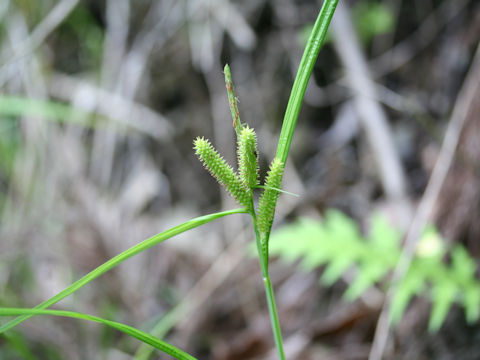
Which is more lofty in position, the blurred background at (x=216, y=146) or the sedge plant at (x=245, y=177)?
the blurred background at (x=216, y=146)

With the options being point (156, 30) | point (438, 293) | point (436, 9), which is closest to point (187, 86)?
point (156, 30)

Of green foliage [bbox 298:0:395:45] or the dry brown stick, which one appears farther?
green foliage [bbox 298:0:395:45]

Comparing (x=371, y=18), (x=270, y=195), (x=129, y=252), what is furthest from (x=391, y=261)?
(x=371, y=18)

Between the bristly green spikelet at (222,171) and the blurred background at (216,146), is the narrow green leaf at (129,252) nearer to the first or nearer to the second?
the bristly green spikelet at (222,171)

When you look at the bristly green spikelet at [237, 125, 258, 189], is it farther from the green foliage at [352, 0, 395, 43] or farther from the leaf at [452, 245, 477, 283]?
the green foliage at [352, 0, 395, 43]

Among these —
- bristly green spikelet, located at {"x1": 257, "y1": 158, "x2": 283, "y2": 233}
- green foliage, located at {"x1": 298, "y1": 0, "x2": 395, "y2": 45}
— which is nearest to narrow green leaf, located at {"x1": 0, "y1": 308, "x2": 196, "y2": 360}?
bristly green spikelet, located at {"x1": 257, "y1": 158, "x2": 283, "y2": 233}

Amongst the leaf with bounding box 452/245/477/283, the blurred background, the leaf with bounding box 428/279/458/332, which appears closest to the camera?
the leaf with bounding box 428/279/458/332

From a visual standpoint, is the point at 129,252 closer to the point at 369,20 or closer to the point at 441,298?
the point at 441,298

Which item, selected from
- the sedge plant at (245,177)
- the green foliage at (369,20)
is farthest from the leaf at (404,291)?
the green foliage at (369,20)
